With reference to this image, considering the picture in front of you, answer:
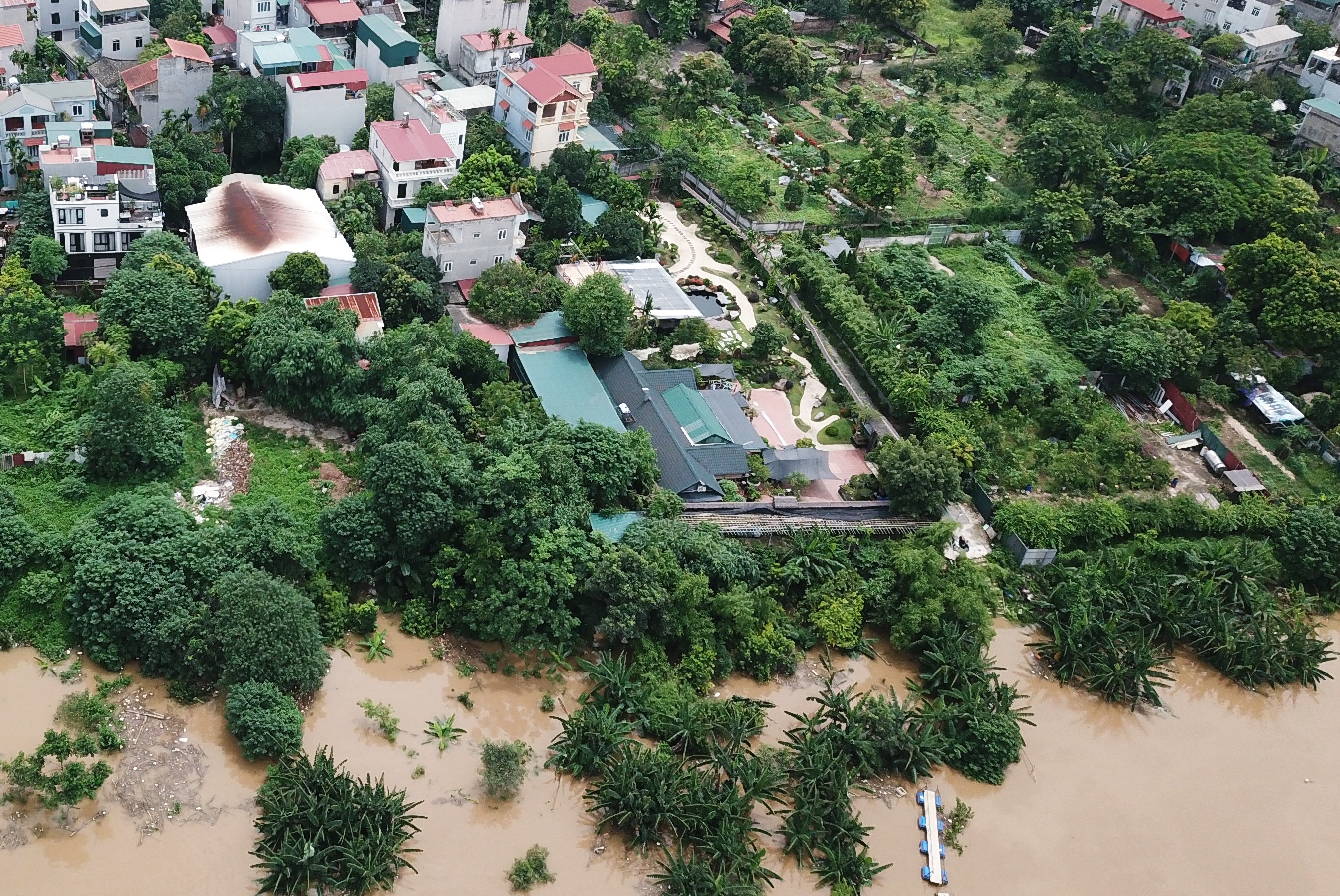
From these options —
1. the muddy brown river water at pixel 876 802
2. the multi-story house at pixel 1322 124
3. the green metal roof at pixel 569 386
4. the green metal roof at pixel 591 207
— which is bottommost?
the muddy brown river water at pixel 876 802

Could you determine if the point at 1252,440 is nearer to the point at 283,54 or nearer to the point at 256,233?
the point at 256,233

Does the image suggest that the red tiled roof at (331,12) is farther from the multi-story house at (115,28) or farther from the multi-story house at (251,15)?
the multi-story house at (115,28)

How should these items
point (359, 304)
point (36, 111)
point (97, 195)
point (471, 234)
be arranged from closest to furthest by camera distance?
point (359, 304)
point (97, 195)
point (471, 234)
point (36, 111)

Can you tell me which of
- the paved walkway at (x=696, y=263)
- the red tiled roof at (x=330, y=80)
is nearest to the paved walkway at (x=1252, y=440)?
the paved walkway at (x=696, y=263)

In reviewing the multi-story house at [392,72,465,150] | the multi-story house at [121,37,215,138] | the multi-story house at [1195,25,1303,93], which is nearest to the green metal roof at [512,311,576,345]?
the multi-story house at [392,72,465,150]

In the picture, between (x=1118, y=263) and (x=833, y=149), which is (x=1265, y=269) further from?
(x=833, y=149)

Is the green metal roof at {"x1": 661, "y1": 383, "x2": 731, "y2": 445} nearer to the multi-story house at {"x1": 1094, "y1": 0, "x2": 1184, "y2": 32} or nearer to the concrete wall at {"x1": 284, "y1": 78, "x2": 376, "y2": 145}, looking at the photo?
the concrete wall at {"x1": 284, "y1": 78, "x2": 376, "y2": 145}

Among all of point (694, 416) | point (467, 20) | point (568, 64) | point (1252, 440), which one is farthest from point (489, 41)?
point (1252, 440)
